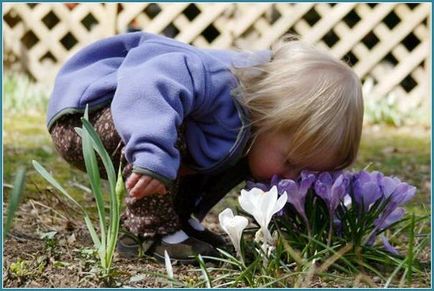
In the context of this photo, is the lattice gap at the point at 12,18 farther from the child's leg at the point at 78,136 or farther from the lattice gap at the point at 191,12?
the child's leg at the point at 78,136

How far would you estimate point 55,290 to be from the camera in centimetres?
149

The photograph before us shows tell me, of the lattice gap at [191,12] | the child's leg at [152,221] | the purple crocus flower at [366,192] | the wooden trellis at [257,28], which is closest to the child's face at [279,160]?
the purple crocus flower at [366,192]

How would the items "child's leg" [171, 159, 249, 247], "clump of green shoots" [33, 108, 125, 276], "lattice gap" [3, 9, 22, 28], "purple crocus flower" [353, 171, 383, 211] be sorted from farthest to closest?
"lattice gap" [3, 9, 22, 28]
"child's leg" [171, 159, 249, 247]
"purple crocus flower" [353, 171, 383, 211]
"clump of green shoots" [33, 108, 125, 276]

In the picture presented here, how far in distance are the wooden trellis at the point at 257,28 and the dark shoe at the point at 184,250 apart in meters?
3.77

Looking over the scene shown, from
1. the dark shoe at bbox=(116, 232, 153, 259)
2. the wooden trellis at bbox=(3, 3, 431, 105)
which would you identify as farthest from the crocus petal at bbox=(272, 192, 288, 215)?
the wooden trellis at bbox=(3, 3, 431, 105)

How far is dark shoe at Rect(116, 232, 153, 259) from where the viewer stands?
1857 millimetres

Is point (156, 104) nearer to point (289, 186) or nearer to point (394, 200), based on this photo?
point (289, 186)

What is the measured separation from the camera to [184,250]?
72.1 inches

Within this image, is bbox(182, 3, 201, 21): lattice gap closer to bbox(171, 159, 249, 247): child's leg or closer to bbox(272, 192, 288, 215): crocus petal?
bbox(171, 159, 249, 247): child's leg

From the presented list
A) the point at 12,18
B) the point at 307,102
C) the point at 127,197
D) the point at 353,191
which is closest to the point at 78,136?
the point at 127,197

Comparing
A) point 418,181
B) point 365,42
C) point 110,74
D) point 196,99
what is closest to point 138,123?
point 196,99

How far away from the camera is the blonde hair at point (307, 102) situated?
72.5 inches

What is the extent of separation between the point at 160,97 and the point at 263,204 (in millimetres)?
327

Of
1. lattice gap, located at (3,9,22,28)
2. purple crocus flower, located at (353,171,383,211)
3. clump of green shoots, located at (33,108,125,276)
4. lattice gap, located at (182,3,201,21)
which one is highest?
purple crocus flower, located at (353,171,383,211)
